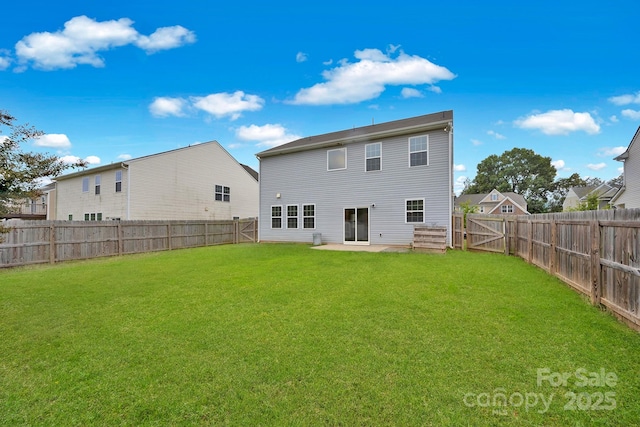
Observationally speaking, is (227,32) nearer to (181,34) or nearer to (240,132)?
(181,34)

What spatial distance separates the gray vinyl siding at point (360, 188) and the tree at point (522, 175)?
53090mm

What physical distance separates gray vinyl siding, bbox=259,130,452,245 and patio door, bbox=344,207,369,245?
0.22 meters

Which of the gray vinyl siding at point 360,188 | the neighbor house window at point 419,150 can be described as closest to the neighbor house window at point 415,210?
the gray vinyl siding at point 360,188

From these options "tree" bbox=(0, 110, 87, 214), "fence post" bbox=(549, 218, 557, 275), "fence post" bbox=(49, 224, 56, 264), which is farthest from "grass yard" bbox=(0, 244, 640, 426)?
"fence post" bbox=(49, 224, 56, 264)

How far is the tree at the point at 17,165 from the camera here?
301cm

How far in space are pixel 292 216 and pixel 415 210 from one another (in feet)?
21.9

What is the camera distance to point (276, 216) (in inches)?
642

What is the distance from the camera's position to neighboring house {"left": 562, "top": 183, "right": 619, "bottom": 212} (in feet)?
82.6

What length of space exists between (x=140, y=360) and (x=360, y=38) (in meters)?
13.6

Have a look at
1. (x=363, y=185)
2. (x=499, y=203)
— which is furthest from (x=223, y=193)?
(x=499, y=203)

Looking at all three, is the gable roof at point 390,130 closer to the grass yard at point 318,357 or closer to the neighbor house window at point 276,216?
the neighbor house window at point 276,216

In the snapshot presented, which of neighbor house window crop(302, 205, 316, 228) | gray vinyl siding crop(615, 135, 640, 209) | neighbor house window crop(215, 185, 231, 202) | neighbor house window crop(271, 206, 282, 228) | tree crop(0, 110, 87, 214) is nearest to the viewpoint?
tree crop(0, 110, 87, 214)

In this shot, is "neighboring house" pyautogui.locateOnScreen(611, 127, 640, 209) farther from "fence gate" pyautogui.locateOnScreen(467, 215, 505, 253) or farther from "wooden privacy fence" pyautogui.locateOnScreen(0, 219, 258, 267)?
"wooden privacy fence" pyautogui.locateOnScreen(0, 219, 258, 267)

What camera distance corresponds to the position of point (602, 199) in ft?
82.6
